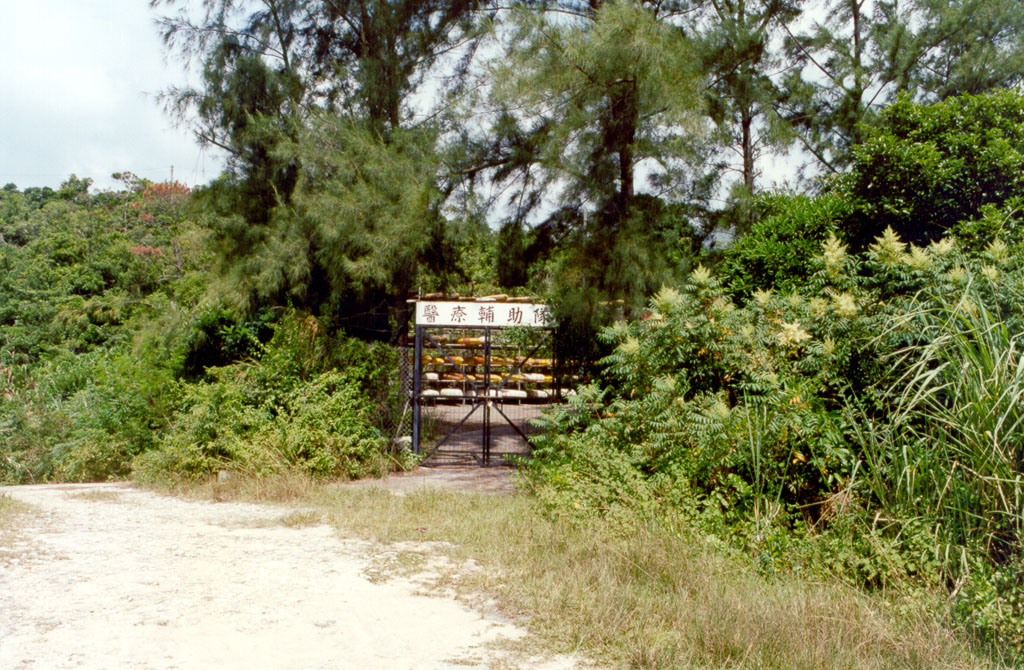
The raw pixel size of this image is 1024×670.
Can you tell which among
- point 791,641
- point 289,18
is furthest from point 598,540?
point 289,18

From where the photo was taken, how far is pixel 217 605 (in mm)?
4750

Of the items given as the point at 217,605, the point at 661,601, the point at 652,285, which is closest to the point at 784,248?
the point at 652,285

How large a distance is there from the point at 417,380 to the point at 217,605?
209 inches

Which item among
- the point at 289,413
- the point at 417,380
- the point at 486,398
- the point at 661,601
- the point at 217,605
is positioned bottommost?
the point at 217,605

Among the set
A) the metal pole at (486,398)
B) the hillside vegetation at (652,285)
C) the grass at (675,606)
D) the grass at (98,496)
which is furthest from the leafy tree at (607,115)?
the grass at (98,496)

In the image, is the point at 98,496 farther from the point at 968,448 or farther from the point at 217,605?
the point at 968,448

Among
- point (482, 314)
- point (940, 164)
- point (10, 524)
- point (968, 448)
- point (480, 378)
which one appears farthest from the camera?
point (480, 378)

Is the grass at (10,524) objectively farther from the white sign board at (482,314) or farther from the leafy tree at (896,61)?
the leafy tree at (896,61)

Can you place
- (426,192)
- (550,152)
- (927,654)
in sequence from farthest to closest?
(426,192) → (550,152) → (927,654)

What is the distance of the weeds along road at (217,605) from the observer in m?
3.97

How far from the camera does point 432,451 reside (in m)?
10.4

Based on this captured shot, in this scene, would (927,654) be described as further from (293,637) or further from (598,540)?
(293,637)

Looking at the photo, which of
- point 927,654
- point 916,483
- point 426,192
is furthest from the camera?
point 426,192

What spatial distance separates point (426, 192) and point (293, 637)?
6.17m
